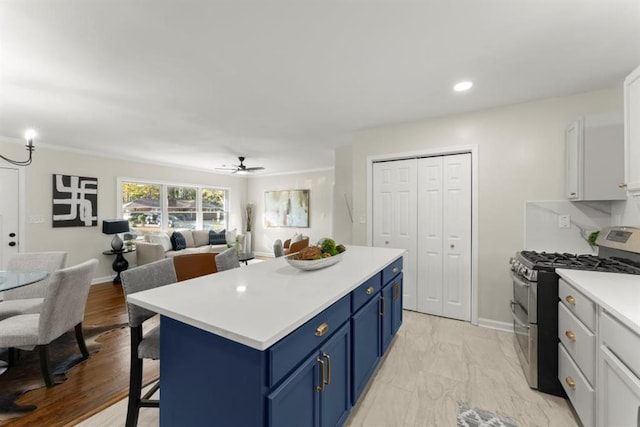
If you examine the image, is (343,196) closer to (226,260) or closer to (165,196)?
(226,260)

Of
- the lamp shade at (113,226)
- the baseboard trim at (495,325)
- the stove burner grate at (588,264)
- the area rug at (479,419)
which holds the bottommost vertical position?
the area rug at (479,419)

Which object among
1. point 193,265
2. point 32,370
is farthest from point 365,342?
point 32,370

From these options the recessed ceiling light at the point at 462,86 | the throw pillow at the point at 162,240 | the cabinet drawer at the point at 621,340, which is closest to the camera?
the cabinet drawer at the point at 621,340

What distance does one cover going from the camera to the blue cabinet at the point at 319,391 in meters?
0.98

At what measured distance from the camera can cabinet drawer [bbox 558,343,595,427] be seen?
142 cm

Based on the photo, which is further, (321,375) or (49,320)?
(49,320)

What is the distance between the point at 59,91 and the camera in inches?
98.6

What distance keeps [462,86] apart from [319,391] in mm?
2706

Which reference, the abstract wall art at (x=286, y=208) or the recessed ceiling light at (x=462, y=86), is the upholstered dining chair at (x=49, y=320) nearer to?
the recessed ceiling light at (x=462, y=86)

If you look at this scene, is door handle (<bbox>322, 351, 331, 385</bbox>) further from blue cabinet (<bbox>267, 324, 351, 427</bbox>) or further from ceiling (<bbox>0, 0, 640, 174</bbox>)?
ceiling (<bbox>0, 0, 640, 174</bbox>)

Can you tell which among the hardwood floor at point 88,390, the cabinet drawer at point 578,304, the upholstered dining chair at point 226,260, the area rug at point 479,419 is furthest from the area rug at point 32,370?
the cabinet drawer at point 578,304

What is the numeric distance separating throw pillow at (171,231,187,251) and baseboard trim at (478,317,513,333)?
5660 millimetres

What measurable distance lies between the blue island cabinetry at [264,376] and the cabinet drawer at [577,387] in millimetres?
1263

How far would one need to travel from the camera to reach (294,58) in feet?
6.62
